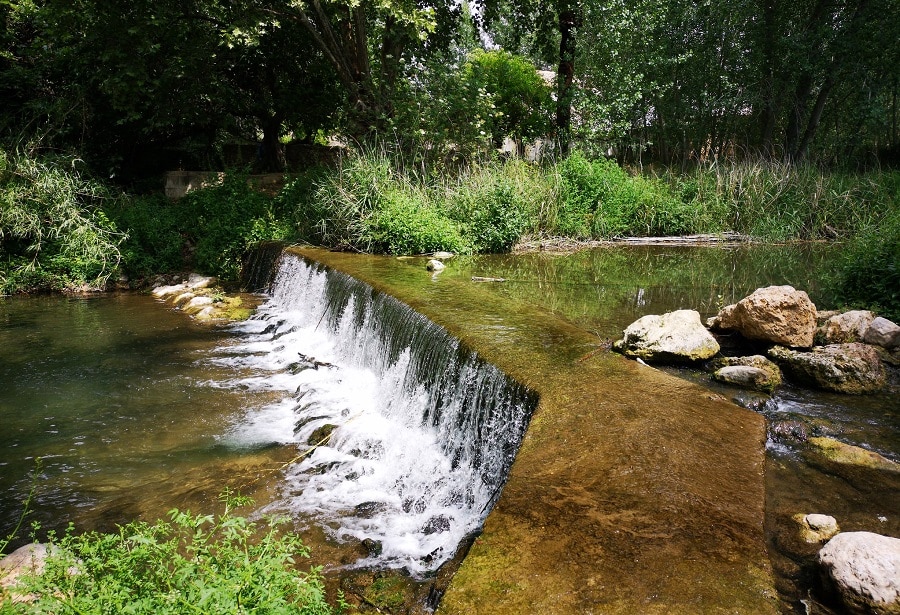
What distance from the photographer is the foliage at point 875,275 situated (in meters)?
5.75

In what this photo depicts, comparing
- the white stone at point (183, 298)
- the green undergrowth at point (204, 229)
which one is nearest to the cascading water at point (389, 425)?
the white stone at point (183, 298)

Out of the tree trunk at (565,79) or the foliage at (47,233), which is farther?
the tree trunk at (565,79)

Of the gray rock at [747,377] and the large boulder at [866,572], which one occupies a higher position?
the gray rock at [747,377]

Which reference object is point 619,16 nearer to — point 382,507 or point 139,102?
point 139,102

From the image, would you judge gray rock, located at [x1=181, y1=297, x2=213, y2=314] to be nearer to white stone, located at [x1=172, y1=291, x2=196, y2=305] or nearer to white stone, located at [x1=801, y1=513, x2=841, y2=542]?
white stone, located at [x1=172, y1=291, x2=196, y2=305]

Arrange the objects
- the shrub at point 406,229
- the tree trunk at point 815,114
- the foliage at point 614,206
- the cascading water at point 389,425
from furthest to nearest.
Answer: the tree trunk at point 815,114 < the foliage at point 614,206 < the shrub at point 406,229 < the cascading water at point 389,425

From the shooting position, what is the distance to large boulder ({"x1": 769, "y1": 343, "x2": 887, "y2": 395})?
4.56 metres

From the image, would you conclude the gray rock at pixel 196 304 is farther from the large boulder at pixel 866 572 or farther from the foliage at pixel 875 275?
the large boulder at pixel 866 572

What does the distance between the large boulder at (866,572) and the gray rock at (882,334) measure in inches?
134

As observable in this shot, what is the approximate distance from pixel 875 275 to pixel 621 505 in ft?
16.6

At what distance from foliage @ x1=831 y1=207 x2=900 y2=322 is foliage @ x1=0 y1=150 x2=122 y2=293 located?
11321mm

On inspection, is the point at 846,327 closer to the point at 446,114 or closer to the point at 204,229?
the point at 446,114

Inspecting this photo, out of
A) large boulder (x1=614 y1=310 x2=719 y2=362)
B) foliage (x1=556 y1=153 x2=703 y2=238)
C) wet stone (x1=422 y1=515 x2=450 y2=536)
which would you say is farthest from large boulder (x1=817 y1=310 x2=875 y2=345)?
foliage (x1=556 y1=153 x2=703 y2=238)

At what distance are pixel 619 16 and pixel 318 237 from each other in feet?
33.8
